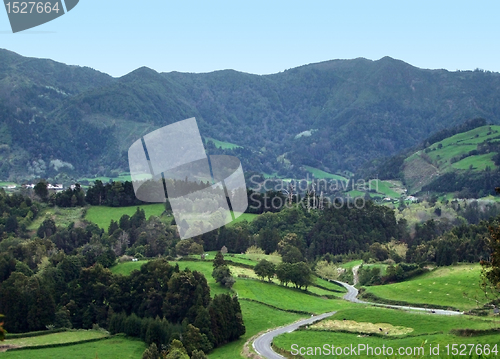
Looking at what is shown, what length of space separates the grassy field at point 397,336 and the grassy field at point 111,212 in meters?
75.9

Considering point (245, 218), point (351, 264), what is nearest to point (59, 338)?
point (351, 264)

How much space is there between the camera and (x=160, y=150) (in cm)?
4159

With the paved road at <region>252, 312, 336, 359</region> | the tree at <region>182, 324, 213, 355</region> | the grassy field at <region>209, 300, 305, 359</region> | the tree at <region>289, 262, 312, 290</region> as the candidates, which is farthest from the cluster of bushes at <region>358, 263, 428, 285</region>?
the tree at <region>182, 324, 213, 355</region>

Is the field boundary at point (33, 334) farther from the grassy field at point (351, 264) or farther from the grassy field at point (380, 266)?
the grassy field at point (351, 264)

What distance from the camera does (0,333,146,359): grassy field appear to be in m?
56.0

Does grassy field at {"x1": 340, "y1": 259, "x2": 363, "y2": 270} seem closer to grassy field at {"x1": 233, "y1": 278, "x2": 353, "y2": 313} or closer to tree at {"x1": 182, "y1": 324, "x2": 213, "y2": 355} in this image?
grassy field at {"x1": 233, "y1": 278, "x2": 353, "y2": 313}

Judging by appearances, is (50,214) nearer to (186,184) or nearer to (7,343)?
(186,184)

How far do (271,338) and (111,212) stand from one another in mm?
83767

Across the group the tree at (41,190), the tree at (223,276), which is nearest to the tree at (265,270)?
the tree at (223,276)

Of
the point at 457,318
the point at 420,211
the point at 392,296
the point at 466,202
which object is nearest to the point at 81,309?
the point at 392,296

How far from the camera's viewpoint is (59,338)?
6412 cm

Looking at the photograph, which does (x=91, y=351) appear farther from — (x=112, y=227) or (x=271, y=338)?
(x=112, y=227)

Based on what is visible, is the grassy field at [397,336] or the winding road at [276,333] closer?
the grassy field at [397,336]

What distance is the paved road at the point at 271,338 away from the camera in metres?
53.1
